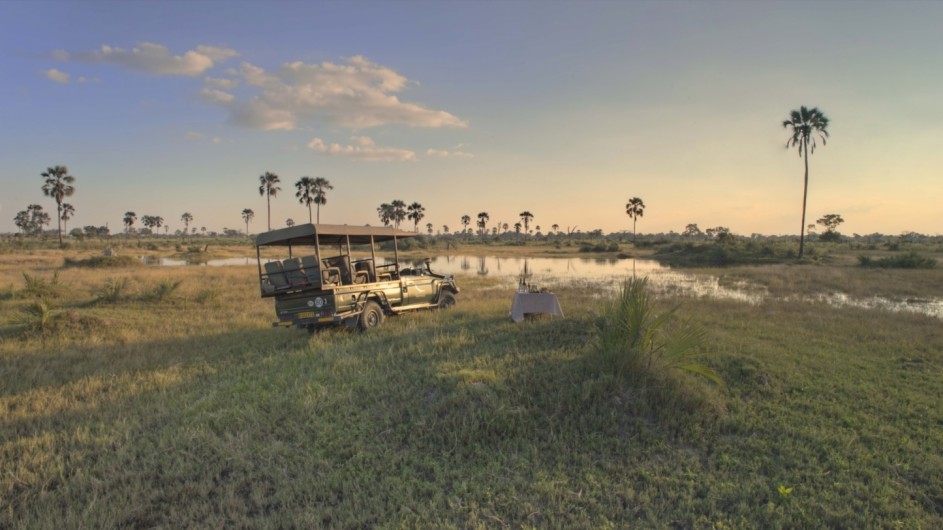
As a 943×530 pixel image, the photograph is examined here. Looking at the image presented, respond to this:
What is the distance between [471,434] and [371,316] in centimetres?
638

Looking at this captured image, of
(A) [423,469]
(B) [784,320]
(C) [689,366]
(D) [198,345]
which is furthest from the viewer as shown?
(B) [784,320]

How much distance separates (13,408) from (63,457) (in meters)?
2.36

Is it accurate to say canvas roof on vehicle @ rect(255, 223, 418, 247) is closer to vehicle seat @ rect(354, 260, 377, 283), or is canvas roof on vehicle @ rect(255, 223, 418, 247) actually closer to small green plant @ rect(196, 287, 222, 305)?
vehicle seat @ rect(354, 260, 377, 283)

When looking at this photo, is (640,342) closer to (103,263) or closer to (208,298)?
(208,298)

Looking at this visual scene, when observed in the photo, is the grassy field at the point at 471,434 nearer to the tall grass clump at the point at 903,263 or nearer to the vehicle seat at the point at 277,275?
the vehicle seat at the point at 277,275

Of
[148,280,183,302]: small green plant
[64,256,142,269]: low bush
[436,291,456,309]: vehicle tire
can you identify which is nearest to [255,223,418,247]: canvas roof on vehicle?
[436,291,456,309]: vehicle tire

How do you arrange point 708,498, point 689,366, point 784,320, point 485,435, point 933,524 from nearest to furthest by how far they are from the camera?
point 933,524, point 708,498, point 485,435, point 689,366, point 784,320

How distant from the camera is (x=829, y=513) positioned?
3881mm

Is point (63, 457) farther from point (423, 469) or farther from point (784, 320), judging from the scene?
point (784, 320)

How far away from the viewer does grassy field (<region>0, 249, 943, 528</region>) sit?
4.03 m

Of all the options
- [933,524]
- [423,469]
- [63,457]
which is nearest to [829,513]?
[933,524]

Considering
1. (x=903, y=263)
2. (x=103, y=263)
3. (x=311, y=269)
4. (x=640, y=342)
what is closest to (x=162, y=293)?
(x=311, y=269)

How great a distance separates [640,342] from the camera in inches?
253

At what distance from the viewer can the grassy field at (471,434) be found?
4.03 meters
